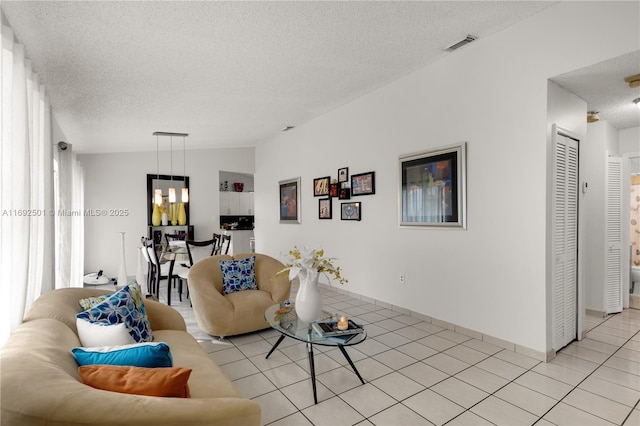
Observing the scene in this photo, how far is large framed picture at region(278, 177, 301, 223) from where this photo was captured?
20.7 ft

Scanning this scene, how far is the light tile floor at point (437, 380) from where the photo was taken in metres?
2.07

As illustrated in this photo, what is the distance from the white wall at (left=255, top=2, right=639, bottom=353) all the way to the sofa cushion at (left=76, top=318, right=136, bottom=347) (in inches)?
121

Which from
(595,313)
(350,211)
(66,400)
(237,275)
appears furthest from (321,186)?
(66,400)

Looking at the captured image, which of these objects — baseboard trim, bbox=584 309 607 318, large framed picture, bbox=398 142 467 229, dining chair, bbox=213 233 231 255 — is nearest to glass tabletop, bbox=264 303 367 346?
large framed picture, bbox=398 142 467 229

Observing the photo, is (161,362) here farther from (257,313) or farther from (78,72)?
(78,72)

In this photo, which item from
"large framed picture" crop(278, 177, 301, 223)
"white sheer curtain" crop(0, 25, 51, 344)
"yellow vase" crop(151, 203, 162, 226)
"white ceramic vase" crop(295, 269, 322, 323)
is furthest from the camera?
"yellow vase" crop(151, 203, 162, 226)

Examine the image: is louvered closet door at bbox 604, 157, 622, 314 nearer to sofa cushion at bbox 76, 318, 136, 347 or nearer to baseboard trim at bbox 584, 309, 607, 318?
baseboard trim at bbox 584, 309, 607, 318

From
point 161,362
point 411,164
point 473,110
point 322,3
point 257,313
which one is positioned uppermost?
point 322,3

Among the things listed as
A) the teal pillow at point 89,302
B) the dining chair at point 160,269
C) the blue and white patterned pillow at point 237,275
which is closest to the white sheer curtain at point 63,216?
the dining chair at point 160,269

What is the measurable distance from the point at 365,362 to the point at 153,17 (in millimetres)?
3127

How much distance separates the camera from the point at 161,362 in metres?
1.35

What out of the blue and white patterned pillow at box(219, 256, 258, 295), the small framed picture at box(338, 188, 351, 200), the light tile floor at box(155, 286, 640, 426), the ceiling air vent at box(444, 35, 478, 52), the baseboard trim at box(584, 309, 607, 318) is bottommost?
the light tile floor at box(155, 286, 640, 426)

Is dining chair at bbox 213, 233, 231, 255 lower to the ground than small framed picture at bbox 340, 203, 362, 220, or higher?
lower

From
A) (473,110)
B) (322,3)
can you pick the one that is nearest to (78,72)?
(322,3)
